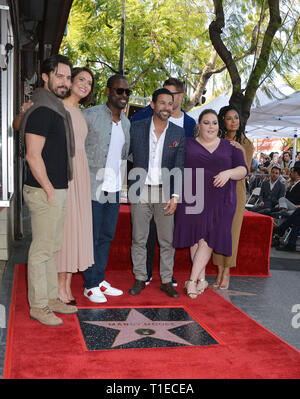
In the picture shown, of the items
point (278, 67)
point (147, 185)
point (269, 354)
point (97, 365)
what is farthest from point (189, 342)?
point (278, 67)

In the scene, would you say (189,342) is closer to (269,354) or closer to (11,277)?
(269,354)

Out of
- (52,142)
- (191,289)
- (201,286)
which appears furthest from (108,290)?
(52,142)

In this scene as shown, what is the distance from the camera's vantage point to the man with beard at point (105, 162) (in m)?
4.22

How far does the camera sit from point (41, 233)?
12.0 ft

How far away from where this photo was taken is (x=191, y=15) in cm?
1638

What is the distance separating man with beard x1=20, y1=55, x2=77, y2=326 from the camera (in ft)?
11.5

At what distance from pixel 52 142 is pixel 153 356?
5.60 ft

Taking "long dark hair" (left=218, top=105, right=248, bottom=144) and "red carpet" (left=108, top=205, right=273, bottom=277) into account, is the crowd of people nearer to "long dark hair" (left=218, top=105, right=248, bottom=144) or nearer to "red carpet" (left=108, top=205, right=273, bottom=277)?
"long dark hair" (left=218, top=105, right=248, bottom=144)

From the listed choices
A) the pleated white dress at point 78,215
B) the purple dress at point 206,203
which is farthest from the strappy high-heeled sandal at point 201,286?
the pleated white dress at point 78,215

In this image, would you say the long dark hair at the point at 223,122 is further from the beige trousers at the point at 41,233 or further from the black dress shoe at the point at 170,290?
the beige trousers at the point at 41,233

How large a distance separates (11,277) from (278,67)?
5.70 metres

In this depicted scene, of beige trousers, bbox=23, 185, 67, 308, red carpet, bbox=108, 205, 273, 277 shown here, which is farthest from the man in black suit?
beige trousers, bbox=23, 185, 67, 308

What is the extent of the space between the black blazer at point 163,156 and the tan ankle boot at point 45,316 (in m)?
1.37

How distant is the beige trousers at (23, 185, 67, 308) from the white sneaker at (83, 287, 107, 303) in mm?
691
